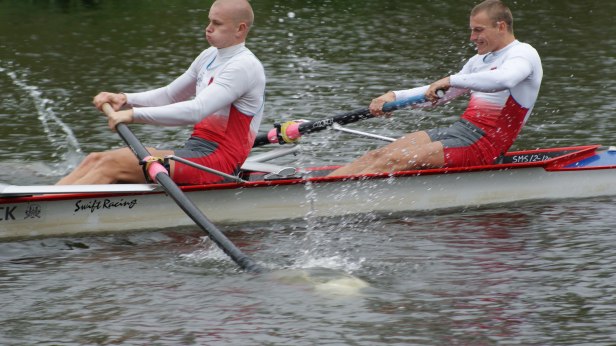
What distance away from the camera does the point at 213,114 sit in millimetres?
10109

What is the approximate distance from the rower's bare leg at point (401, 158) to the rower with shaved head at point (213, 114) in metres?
1.01

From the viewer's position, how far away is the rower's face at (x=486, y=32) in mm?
10578

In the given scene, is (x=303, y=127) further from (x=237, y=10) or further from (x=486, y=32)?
(x=486, y=32)

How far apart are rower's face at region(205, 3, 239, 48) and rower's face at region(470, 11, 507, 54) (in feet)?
7.09

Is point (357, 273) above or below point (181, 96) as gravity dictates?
below

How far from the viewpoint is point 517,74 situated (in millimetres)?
10398

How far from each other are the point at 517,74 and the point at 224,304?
3508 millimetres

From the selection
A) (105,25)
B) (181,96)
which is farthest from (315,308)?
(105,25)

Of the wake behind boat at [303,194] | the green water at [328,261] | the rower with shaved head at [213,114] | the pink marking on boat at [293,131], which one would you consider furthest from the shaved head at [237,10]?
the green water at [328,261]

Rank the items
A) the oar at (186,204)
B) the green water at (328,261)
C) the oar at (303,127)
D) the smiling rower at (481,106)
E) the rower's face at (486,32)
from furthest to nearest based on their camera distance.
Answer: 1. the oar at (303,127)
2. the rower's face at (486,32)
3. the smiling rower at (481,106)
4. the oar at (186,204)
5. the green water at (328,261)

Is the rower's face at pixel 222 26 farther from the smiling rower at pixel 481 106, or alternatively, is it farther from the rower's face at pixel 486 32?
the rower's face at pixel 486 32

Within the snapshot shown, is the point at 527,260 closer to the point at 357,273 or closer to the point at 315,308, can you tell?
the point at 357,273

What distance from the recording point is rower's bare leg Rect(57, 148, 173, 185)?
32.1 feet

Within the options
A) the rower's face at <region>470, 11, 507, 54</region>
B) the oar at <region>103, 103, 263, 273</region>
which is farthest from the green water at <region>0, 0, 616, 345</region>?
the rower's face at <region>470, 11, 507, 54</region>
